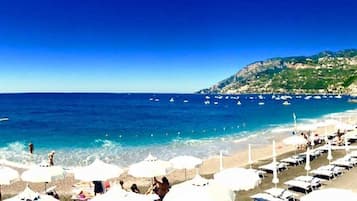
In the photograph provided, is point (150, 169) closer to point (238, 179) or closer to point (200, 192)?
point (238, 179)

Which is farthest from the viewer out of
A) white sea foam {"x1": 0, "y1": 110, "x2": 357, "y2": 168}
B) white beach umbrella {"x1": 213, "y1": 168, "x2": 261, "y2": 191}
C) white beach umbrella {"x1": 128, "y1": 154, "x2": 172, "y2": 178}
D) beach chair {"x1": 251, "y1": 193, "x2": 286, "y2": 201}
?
white sea foam {"x1": 0, "y1": 110, "x2": 357, "y2": 168}

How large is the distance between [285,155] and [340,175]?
28.3 feet

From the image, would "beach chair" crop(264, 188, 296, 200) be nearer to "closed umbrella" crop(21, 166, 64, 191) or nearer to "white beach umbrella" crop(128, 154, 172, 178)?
"white beach umbrella" crop(128, 154, 172, 178)

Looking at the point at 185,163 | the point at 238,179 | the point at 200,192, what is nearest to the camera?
the point at 200,192

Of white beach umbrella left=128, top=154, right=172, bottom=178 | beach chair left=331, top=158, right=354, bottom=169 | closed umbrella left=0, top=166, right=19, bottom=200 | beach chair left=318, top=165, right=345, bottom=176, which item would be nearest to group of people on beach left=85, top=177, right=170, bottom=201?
white beach umbrella left=128, top=154, right=172, bottom=178

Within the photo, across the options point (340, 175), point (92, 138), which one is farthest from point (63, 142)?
point (340, 175)

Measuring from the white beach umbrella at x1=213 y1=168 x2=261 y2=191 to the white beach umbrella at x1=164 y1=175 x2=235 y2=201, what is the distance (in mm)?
1973

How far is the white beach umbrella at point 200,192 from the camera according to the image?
1007 cm

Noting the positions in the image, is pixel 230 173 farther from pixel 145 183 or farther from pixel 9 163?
pixel 9 163

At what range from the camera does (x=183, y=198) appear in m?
10.1

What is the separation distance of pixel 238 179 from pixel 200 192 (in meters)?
2.92

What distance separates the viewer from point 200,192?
400 inches

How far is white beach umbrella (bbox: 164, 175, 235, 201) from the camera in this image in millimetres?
10070

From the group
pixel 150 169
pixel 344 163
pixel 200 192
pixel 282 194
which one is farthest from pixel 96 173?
pixel 344 163
